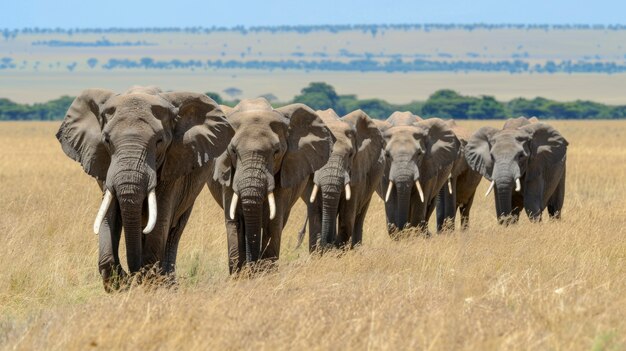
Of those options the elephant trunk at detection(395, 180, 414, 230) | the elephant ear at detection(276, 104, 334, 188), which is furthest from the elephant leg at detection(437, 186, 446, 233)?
the elephant ear at detection(276, 104, 334, 188)

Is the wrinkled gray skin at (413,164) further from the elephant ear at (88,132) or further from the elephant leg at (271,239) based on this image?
the elephant ear at (88,132)

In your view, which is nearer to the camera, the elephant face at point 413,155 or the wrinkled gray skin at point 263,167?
the wrinkled gray skin at point 263,167

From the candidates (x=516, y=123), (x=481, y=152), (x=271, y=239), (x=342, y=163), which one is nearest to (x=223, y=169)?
(x=271, y=239)

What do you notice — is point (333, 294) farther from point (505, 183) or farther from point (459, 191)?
point (459, 191)

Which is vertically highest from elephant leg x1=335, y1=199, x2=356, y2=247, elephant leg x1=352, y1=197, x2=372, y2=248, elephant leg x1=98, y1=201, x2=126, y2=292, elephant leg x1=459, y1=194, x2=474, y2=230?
elephant leg x1=98, y1=201, x2=126, y2=292

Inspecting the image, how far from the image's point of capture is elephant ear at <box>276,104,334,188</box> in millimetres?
11312

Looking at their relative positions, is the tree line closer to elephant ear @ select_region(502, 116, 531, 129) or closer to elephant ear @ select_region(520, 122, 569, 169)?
elephant ear @ select_region(502, 116, 531, 129)

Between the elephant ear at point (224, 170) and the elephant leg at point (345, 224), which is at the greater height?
the elephant ear at point (224, 170)

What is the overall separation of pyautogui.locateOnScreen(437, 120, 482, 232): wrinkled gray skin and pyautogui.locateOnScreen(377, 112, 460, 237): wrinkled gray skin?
0.50m

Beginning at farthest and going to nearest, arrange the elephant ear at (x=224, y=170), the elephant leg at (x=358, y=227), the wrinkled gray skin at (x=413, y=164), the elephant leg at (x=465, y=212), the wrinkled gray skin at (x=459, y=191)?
the elephant leg at (x=465, y=212) < the wrinkled gray skin at (x=459, y=191) < the wrinkled gray skin at (x=413, y=164) < the elephant leg at (x=358, y=227) < the elephant ear at (x=224, y=170)

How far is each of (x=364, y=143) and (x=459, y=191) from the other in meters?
5.60

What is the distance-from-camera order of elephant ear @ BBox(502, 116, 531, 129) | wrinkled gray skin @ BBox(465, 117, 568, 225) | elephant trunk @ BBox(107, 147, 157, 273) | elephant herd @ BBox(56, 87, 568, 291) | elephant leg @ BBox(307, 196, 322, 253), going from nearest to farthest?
1. elephant trunk @ BBox(107, 147, 157, 273)
2. elephant herd @ BBox(56, 87, 568, 291)
3. elephant leg @ BBox(307, 196, 322, 253)
4. wrinkled gray skin @ BBox(465, 117, 568, 225)
5. elephant ear @ BBox(502, 116, 531, 129)

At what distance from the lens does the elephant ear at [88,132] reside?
955 centimetres

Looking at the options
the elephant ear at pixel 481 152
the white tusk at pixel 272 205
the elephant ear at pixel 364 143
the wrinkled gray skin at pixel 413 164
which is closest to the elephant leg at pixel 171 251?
the white tusk at pixel 272 205
